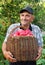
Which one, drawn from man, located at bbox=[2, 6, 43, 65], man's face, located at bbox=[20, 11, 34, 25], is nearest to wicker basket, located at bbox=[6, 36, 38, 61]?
man, located at bbox=[2, 6, 43, 65]

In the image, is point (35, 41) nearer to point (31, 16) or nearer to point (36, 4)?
point (31, 16)

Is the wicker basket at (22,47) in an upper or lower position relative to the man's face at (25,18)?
lower

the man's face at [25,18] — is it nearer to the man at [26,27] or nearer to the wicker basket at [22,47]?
the man at [26,27]

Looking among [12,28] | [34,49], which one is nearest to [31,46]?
[34,49]

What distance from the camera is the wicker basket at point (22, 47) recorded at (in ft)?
11.2

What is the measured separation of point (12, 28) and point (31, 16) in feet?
0.79

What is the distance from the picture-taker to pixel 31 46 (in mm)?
3418

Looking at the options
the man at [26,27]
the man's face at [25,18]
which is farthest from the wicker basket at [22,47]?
the man's face at [25,18]

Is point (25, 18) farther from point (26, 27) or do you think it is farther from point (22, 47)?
point (22, 47)

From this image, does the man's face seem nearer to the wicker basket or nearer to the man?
the man

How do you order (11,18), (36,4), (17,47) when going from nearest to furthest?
(17,47)
(11,18)
(36,4)

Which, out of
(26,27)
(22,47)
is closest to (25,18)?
(26,27)

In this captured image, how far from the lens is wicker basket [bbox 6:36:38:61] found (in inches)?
134

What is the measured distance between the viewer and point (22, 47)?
3.41m
